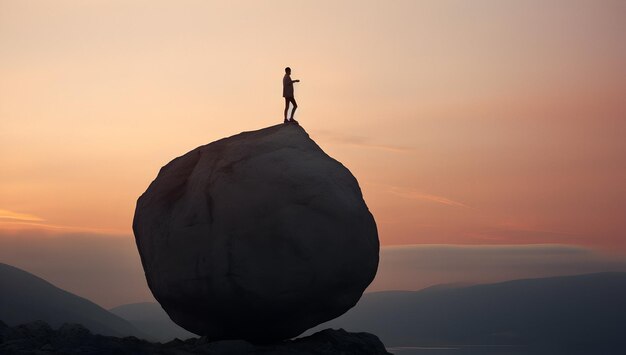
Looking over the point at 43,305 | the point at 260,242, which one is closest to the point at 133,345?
the point at 260,242

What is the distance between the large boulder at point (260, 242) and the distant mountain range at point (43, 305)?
10581 centimetres

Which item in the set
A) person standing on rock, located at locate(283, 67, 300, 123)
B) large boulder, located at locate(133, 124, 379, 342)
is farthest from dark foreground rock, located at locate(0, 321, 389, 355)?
person standing on rock, located at locate(283, 67, 300, 123)

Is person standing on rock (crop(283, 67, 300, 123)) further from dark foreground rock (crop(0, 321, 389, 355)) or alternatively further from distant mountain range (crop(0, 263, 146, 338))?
distant mountain range (crop(0, 263, 146, 338))

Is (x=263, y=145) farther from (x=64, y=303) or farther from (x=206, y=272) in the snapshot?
(x=64, y=303)

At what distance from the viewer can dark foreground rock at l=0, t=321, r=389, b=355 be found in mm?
19562

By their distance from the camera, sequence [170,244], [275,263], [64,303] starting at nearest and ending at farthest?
[275,263], [170,244], [64,303]

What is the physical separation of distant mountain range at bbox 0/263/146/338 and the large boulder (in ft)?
347

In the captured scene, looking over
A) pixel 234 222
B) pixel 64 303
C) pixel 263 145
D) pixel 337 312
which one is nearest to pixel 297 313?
pixel 337 312

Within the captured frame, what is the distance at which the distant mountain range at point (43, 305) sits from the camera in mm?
126250

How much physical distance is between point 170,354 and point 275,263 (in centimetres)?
343

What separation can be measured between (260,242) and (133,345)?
4375 millimetres

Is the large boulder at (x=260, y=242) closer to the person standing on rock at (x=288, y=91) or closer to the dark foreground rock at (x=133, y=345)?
the dark foreground rock at (x=133, y=345)

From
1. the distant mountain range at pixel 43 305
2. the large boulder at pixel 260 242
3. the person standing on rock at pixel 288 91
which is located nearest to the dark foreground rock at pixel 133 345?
the large boulder at pixel 260 242

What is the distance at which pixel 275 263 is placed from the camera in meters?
18.7
